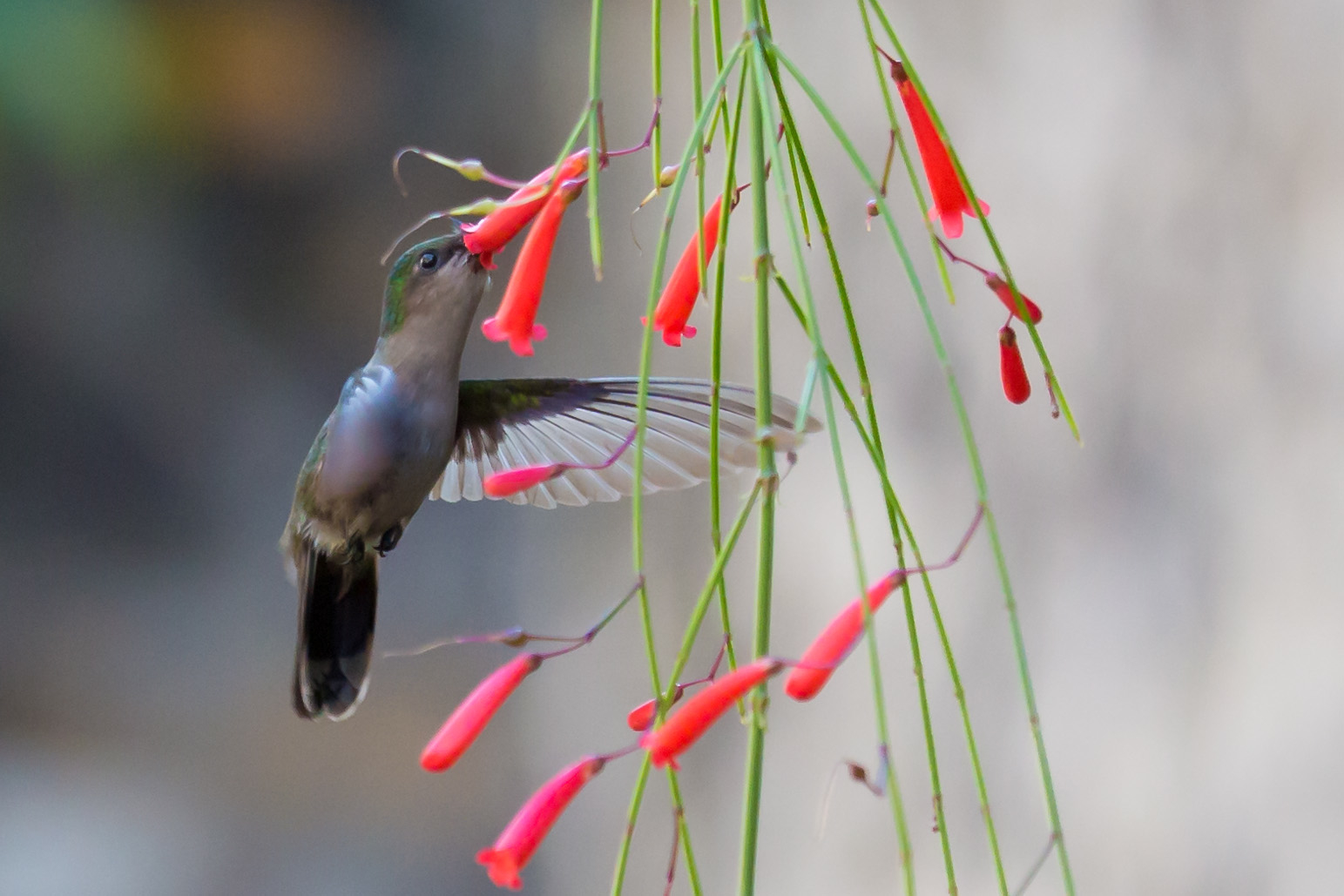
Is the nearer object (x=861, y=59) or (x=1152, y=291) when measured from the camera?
(x=1152, y=291)

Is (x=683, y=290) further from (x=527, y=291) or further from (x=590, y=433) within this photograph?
(x=590, y=433)

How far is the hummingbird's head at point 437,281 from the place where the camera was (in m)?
0.65

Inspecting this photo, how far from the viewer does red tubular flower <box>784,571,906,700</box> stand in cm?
36

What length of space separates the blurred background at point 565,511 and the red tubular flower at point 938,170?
1.89ft

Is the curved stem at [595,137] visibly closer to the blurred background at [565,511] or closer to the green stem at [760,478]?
the green stem at [760,478]

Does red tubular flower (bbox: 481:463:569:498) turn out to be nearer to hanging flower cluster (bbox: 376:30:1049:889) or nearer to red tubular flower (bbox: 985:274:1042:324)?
hanging flower cluster (bbox: 376:30:1049:889)

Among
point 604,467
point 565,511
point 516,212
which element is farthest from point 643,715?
point 565,511

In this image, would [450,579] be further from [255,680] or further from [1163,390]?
[1163,390]

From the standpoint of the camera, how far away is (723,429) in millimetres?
677

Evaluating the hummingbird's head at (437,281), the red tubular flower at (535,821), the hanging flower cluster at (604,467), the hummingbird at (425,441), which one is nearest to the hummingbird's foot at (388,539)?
the hummingbird at (425,441)

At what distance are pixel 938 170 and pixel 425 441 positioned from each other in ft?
1.16

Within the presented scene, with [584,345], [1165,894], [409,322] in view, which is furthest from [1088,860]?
[584,345]

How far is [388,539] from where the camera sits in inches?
31.1

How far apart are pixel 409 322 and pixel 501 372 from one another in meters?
1.42
